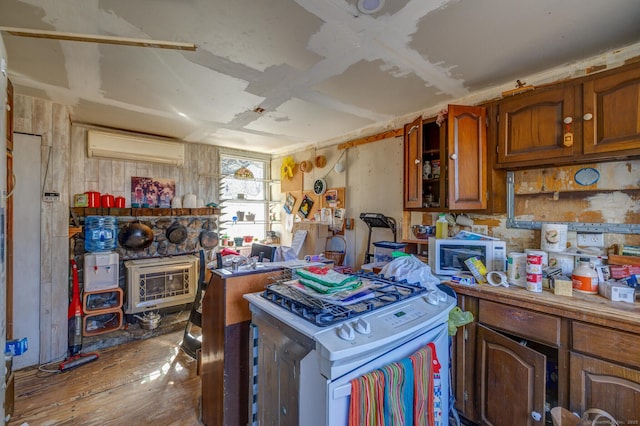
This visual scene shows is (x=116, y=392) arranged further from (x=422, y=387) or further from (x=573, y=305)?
(x=573, y=305)

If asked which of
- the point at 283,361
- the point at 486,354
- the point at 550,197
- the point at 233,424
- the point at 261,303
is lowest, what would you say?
the point at 233,424

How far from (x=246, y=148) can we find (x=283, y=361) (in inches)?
151

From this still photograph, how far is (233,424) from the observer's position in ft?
5.10

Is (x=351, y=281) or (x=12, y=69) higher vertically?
(x=12, y=69)

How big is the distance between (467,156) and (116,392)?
3348 mm

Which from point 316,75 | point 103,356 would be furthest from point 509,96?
point 103,356

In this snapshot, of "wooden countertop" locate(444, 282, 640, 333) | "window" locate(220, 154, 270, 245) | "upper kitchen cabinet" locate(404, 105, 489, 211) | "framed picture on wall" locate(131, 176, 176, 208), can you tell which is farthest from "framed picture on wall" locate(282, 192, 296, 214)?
"wooden countertop" locate(444, 282, 640, 333)

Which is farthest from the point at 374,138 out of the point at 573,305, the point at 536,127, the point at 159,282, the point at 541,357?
the point at 159,282

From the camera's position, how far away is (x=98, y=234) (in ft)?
10.2

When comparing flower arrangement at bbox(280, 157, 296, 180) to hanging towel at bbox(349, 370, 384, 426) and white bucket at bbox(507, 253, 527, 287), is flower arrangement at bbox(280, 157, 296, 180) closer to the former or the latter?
white bucket at bbox(507, 253, 527, 287)

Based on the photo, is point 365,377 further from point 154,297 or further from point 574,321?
point 154,297

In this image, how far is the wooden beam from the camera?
9.80 ft

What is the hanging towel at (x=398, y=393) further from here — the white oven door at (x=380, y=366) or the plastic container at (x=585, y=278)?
the plastic container at (x=585, y=278)

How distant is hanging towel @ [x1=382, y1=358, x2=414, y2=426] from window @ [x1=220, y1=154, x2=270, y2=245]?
12.3 ft
